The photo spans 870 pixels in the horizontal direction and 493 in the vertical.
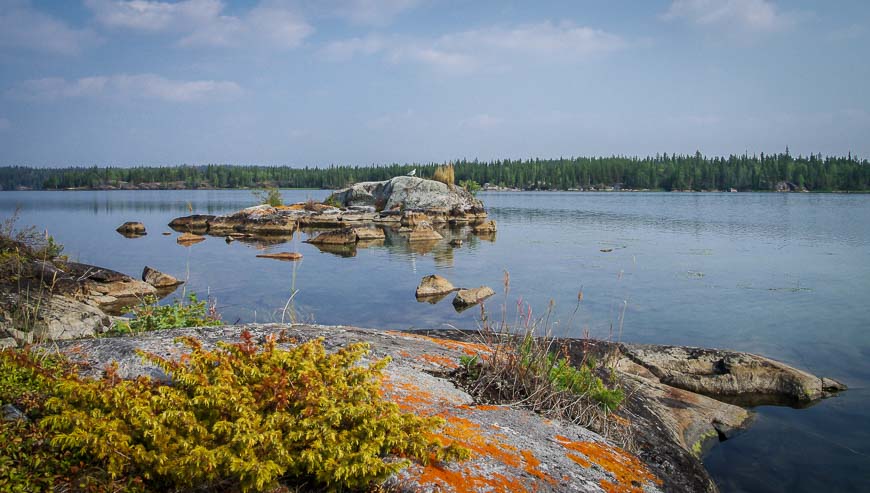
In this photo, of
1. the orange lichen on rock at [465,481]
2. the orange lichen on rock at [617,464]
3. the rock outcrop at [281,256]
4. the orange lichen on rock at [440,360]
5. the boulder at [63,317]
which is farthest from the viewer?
the rock outcrop at [281,256]

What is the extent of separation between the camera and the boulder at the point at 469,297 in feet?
40.1

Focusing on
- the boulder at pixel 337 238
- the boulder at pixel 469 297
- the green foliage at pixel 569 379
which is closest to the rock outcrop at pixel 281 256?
the boulder at pixel 337 238

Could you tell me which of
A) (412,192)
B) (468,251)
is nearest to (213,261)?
(468,251)

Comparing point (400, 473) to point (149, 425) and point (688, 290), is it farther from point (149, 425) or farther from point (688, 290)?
point (688, 290)

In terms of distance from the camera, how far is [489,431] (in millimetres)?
3336

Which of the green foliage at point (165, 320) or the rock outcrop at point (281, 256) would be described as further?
the rock outcrop at point (281, 256)

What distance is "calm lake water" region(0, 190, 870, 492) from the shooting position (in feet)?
20.6

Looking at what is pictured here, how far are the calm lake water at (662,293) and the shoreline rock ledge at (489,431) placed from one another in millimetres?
959

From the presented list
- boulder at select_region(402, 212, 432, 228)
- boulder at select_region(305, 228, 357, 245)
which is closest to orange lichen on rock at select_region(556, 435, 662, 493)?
boulder at select_region(305, 228, 357, 245)

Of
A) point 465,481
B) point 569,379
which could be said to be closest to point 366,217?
point 569,379

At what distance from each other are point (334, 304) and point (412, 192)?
29.1m

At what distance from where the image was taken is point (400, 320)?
10969mm

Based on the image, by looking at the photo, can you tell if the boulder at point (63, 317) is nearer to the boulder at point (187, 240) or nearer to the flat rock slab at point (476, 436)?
the flat rock slab at point (476, 436)

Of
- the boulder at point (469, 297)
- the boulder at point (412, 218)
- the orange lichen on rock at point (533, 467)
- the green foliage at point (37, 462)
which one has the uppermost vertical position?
the boulder at point (412, 218)
